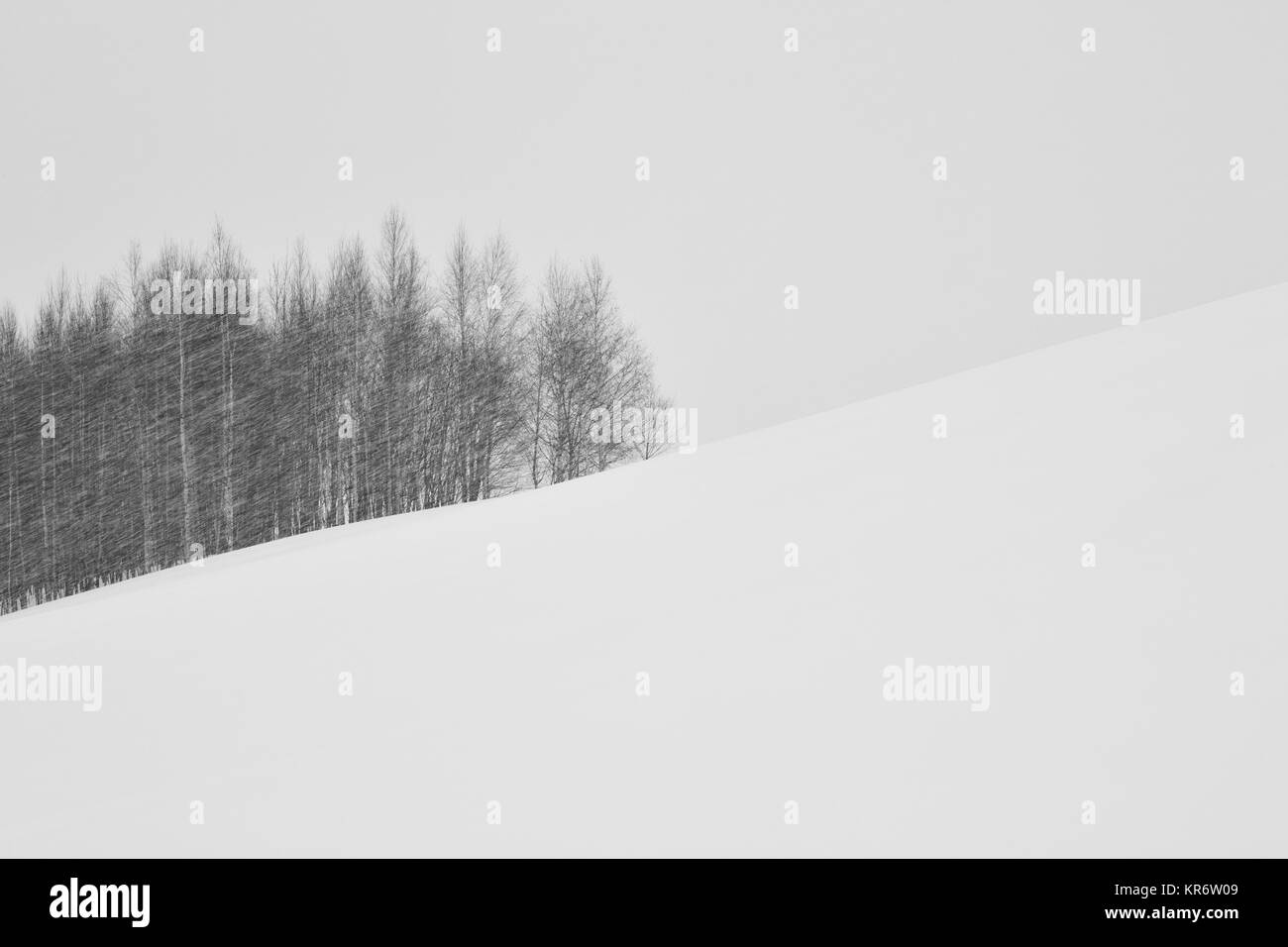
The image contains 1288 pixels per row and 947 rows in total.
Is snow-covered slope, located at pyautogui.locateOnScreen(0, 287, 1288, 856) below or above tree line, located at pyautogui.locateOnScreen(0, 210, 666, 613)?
below

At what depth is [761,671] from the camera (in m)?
5.63

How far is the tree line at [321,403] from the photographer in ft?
93.4

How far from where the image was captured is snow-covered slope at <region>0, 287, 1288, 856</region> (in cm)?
436

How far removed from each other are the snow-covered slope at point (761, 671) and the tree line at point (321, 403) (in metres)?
19.3

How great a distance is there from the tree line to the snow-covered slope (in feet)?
63.4

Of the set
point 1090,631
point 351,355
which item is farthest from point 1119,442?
point 351,355

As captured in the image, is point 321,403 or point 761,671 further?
point 321,403

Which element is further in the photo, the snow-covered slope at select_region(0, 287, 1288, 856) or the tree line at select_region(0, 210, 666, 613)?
the tree line at select_region(0, 210, 666, 613)

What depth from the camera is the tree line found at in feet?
93.4

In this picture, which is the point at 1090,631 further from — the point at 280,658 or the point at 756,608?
the point at 280,658

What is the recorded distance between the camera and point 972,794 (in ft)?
14.3

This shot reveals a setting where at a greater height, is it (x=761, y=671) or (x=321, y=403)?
(x=321, y=403)

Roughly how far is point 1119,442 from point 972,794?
14.8 feet

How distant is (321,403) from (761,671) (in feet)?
85.1
